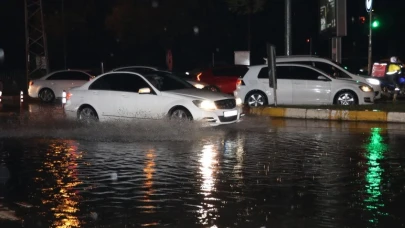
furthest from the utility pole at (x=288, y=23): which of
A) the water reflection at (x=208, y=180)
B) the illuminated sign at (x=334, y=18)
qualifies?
the water reflection at (x=208, y=180)

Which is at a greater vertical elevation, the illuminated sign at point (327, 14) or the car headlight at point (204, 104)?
the illuminated sign at point (327, 14)

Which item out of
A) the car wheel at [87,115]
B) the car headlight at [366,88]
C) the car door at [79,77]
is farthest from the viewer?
the car door at [79,77]

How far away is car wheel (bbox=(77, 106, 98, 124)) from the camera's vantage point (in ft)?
57.6

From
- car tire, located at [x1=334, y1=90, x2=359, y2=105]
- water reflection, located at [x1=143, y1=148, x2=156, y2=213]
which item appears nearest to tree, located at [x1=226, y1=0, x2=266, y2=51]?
car tire, located at [x1=334, y1=90, x2=359, y2=105]

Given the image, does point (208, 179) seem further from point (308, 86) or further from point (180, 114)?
point (308, 86)

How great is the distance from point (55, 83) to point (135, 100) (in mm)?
13321

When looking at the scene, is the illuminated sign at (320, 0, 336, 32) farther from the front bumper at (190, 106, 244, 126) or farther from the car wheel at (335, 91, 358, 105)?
the front bumper at (190, 106, 244, 126)

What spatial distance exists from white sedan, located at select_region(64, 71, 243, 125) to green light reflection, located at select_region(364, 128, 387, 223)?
3.37 m

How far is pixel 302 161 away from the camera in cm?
1175

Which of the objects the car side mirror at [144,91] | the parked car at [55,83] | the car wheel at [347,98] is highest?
the parked car at [55,83]

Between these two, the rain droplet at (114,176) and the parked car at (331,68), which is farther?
the parked car at (331,68)

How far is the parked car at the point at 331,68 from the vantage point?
22.3m

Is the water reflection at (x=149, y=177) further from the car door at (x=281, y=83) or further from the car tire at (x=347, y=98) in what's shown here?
the car tire at (x=347, y=98)

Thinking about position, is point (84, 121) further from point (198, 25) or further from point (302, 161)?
point (198, 25)
